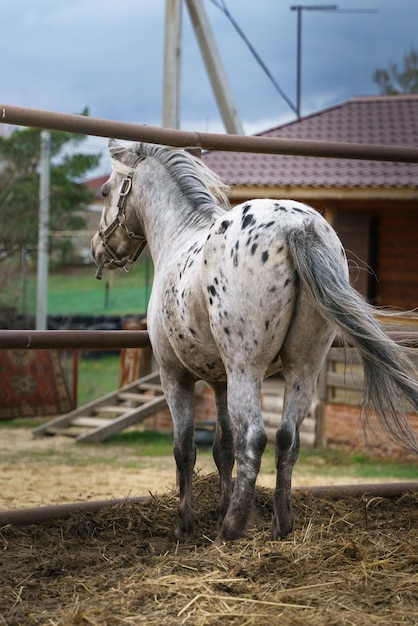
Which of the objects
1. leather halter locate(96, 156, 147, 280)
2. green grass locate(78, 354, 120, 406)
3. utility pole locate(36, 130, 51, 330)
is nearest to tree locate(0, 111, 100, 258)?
utility pole locate(36, 130, 51, 330)

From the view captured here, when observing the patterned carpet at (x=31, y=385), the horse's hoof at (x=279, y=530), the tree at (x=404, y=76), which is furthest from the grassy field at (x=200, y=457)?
the tree at (x=404, y=76)

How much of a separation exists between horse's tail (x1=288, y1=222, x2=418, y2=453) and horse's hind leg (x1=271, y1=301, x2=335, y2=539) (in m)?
0.14

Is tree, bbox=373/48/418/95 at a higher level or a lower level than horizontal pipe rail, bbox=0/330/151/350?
higher

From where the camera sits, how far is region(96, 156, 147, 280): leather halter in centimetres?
370

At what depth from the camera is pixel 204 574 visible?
100 inches

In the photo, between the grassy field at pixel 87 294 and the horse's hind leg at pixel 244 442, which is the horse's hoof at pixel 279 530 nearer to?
the horse's hind leg at pixel 244 442

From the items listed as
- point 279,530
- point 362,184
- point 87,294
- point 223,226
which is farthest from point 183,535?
point 87,294

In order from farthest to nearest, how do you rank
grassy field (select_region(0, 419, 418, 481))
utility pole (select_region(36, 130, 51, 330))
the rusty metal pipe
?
utility pole (select_region(36, 130, 51, 330)), grassy field (select_region(0, 419, 418, 481)), the rusty metal pipe

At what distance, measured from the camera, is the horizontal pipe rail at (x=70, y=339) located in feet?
11.1

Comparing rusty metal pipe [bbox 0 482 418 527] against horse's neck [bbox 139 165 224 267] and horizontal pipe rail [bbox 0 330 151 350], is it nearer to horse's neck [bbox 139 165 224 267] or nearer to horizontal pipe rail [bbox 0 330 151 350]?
horizontal pipe rail [bbox 0 330 151 350]

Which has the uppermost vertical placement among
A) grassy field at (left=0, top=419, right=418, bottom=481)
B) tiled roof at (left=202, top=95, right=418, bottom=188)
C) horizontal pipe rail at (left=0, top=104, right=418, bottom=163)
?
tiled roof at (left=202, top=95, right=418, bottom=188)

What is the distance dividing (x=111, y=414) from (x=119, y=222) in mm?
7814

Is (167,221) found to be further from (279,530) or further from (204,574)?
(204,574)

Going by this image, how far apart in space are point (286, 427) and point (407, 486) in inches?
56.9
